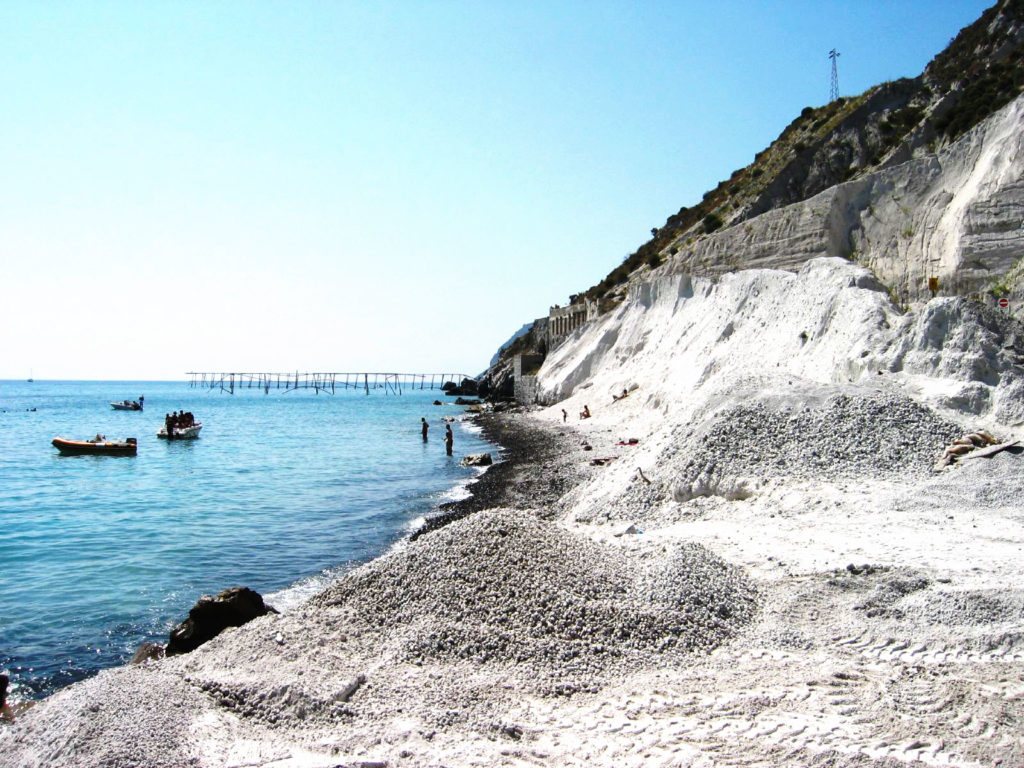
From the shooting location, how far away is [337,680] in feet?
22.7

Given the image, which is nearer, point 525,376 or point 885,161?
point 885,161

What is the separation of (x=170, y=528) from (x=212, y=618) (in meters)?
10.1

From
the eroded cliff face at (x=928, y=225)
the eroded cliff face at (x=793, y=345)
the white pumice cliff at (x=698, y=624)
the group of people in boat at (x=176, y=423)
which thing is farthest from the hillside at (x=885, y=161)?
the group of people in boat at (x=176, y=423)

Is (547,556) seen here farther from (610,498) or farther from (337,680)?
(610,498)

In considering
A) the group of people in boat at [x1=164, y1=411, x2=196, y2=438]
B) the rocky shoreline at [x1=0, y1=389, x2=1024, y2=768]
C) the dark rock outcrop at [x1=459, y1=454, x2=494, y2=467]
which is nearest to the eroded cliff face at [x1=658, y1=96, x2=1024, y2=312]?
the rocky shoreline at [x1=0, y1=389, x2=1024, y2=768]

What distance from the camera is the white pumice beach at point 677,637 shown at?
226 inches

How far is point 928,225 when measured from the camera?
26.8 metres

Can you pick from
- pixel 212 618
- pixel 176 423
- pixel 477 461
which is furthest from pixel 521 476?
pixel 176 423

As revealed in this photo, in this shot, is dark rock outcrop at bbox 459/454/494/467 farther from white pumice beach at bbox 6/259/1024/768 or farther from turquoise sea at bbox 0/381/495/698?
white pumice beach at bbox 6/259/1024/768

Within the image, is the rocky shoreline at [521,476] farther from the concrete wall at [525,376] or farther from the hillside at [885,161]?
the concrete wall at [525,376]

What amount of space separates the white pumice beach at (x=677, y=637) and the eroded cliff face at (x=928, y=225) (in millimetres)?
10337

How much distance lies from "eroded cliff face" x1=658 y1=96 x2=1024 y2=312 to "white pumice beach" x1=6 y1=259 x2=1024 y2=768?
33.9 feet

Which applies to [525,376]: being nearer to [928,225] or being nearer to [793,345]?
[793,345]

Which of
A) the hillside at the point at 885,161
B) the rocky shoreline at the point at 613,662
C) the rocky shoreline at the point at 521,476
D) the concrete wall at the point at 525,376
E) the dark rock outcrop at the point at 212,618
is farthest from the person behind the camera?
the concrete wall at the point at 525,376
